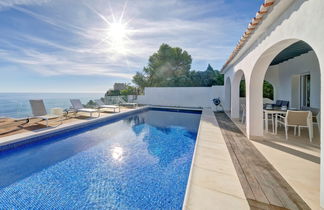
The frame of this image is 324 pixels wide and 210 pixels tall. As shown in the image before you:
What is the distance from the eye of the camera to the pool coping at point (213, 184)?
215 centimetres

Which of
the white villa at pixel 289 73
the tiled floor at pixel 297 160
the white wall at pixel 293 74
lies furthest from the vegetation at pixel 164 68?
the tiled floor at pixel 297 160

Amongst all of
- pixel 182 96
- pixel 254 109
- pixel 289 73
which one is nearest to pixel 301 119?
pixel 254 109

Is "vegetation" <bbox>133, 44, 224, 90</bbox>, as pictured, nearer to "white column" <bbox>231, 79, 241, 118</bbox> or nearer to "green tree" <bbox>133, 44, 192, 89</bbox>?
"green tree" <bbox>133, 44, 192, 89</bbox>

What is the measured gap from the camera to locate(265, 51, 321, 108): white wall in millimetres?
6742

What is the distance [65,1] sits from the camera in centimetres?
742

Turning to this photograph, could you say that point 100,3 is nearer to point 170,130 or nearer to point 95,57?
point 170,130

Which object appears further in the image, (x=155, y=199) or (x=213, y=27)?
(x=213, y=27)

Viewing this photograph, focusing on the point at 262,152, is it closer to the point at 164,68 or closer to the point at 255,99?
the point at 255,99

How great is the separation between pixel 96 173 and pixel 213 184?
113 inches

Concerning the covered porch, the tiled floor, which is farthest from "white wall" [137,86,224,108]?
the tiled floor

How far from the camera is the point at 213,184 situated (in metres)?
2.60

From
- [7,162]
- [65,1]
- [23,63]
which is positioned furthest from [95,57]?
[7,162]

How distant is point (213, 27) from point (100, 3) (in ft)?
20.9

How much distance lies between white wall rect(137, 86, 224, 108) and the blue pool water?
9231 millimetres
